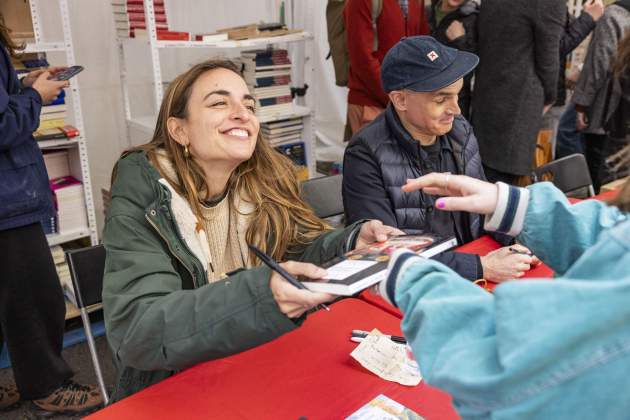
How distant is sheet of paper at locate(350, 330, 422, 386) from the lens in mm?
1455

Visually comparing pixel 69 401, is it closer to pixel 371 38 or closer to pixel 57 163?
pixel 57 163

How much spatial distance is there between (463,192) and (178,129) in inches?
40.0

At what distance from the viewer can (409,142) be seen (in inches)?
95.9

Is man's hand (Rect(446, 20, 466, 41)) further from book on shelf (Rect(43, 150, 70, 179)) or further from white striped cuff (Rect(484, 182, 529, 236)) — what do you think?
white striped cuff (Rect(484, 182, 529, 236))

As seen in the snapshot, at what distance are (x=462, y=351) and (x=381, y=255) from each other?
47 centimetres

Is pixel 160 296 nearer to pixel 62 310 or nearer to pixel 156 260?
pixel 156 260

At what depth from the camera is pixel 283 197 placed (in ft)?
6.76

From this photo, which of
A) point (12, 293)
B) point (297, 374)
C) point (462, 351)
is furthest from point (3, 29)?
point (462, 351)

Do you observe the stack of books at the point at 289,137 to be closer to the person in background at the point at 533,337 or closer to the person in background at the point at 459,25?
the person in background at the point at 459,25

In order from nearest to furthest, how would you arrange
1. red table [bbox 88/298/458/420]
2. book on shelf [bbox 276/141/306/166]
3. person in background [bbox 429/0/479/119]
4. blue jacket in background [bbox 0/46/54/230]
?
red table [bbox 88/298/458/420] < blue jacket in background [bbox 0/46/54/230] < person in background [bbox 429/0/479/119] < book on shelf [bbox 276/141/306/166]

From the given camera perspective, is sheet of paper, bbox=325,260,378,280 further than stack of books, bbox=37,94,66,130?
No

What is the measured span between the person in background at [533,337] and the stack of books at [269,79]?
3.28m

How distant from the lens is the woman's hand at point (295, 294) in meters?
1.18

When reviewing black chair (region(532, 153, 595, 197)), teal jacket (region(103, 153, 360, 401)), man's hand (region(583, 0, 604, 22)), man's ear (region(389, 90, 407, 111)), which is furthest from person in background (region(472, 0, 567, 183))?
teal jacket (region(103, 153, 360, 401))
